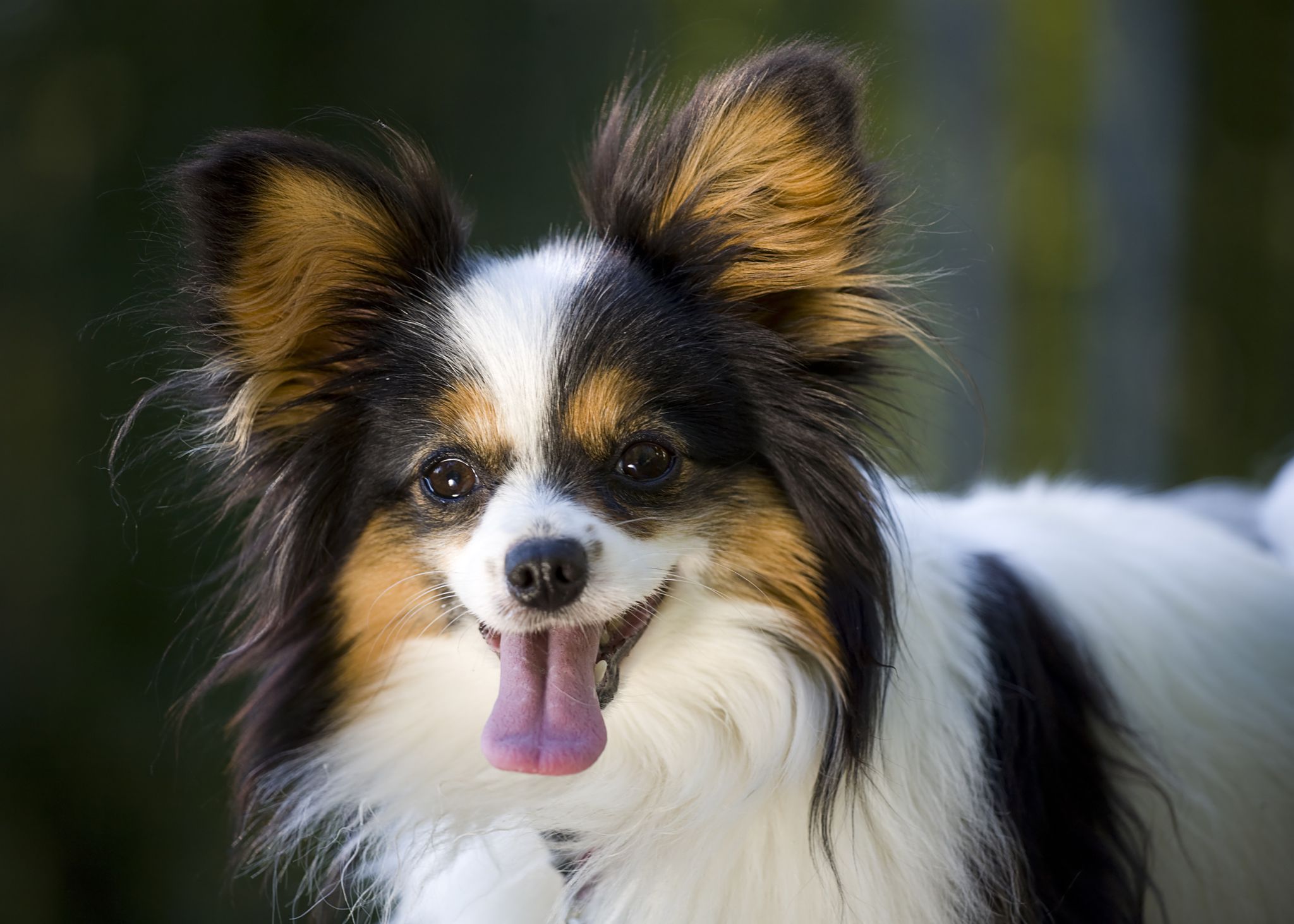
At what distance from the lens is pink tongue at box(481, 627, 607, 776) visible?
186cm

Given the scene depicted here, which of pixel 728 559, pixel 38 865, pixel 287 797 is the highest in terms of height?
pixel 728 559

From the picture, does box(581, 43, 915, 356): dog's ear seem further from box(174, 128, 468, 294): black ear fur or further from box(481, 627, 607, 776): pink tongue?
box(481, 627, 607, 776): pink tongue

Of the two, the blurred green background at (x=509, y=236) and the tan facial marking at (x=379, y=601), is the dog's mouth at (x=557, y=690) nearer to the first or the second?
the tan facial marking at (x=379, y=601)

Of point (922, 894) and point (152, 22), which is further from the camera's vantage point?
point (152, 22)

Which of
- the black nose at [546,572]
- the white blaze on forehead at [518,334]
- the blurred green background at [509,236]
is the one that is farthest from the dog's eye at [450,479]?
the blurred green background at [509,236]

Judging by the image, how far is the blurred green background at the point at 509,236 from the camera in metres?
3.70

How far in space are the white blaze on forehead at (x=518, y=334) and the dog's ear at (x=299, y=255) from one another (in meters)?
0.13

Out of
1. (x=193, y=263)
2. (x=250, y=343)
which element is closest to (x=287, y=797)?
(x=250, y=343)

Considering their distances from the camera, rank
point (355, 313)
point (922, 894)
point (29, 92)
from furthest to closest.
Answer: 1. point (29, 92)
2. point (355, 313)
3. point (922, 894)

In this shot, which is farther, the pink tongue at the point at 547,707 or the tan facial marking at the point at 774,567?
the tan facial marking at the point at 774,567

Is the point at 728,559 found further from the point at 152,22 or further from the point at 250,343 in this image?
the point at 152,22

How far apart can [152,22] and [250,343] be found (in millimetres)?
2388

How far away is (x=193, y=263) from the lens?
194cm

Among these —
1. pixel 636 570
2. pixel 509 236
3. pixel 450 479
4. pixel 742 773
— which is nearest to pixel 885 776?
pixel 742 773
